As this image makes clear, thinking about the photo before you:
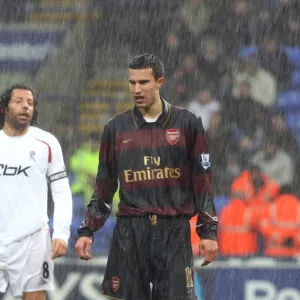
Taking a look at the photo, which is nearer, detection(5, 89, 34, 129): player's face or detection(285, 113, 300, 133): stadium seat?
detection(5, 89, 34, 129): player's face

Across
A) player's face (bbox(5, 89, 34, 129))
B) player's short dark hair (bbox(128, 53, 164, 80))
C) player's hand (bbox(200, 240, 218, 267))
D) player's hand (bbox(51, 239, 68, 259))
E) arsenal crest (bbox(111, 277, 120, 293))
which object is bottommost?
arsenal crest (bbox(111, 277, 120, 293))

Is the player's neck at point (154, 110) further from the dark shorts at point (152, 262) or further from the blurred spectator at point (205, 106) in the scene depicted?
the blurred spectator at point (205, 106)

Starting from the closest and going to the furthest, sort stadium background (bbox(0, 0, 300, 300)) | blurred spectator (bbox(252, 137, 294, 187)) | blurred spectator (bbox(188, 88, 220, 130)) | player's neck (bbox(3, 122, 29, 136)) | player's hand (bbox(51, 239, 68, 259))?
1. player's hand (bbox(51, 239, 68, 259))
2. player's neck (bbox(3, 122, 29, 136))
3. blurred spectator (bbox(252, 137, 294, 187))
4. stadium background (bbox(0, 0, 300, 300))
5. blurred spectator (bbox(188, 88, 220, 130))

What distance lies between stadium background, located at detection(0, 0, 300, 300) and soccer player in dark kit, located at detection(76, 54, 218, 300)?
4.12 meters

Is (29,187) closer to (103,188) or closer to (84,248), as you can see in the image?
(103,188)

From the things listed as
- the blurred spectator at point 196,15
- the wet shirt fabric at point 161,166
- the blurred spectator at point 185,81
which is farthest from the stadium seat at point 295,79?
the wet shirt fabric at point 161,166

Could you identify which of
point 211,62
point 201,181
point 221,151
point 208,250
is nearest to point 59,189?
point 201,181

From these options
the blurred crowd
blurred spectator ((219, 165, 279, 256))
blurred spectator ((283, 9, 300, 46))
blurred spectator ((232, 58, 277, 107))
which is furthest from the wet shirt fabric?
blurred spectator ((283, 9, 300, 46))

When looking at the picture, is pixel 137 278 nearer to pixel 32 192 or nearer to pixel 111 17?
pixel 32 192

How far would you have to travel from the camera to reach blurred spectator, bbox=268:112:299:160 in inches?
393

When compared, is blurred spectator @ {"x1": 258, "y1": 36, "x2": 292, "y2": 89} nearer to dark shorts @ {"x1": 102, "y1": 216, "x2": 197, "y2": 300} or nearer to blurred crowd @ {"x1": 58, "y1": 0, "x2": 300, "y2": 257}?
blurred crowd @ {"x1": 58, "y1": 0, "x2": 300, "y2": 257}

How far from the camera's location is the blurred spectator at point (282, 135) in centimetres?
998

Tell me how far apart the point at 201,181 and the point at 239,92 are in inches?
205

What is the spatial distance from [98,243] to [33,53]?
2.62 metres
